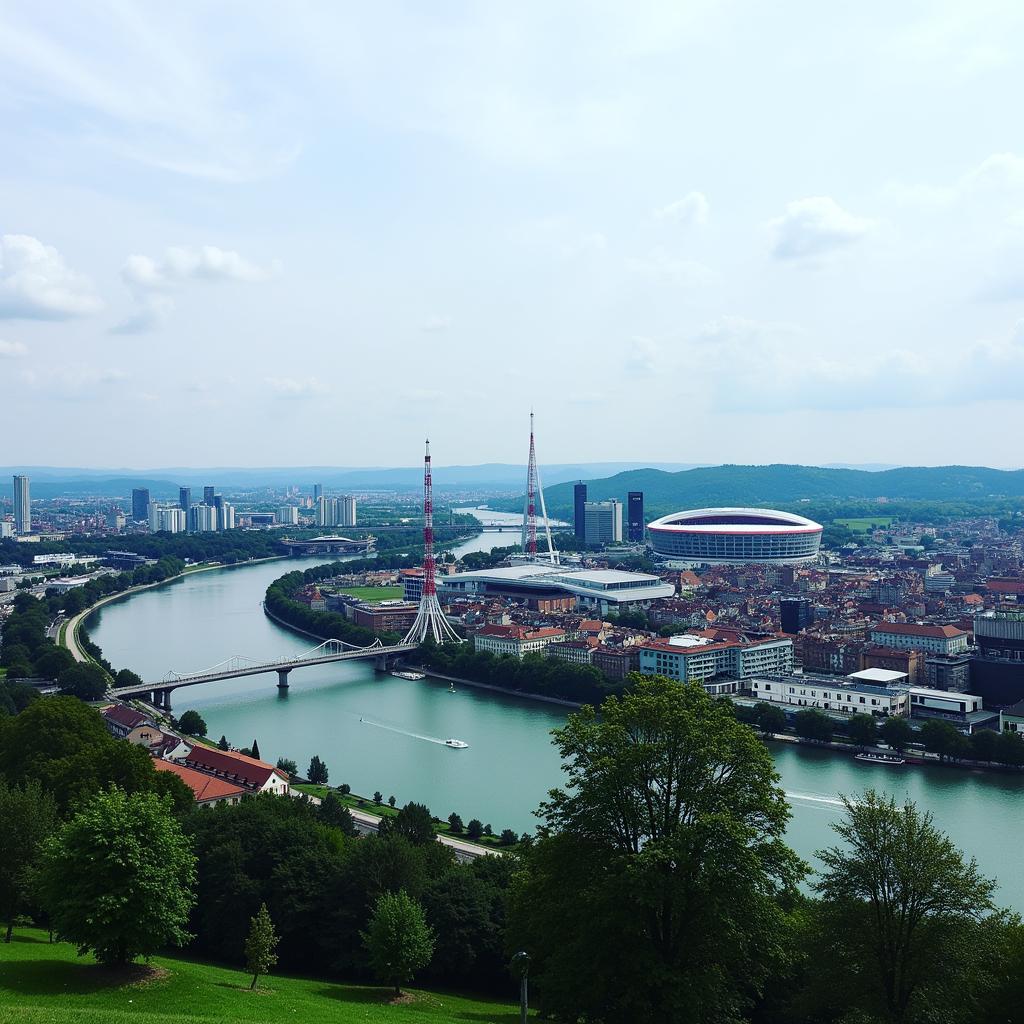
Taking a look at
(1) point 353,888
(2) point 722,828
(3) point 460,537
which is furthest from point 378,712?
(3) point 460,537

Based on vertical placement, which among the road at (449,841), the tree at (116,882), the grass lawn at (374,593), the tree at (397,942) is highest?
the tree at (116,882)

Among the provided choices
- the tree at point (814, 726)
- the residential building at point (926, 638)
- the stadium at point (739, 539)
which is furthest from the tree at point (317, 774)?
the stadium at point (739, 539)

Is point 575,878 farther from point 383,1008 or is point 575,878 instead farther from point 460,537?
point 460,537

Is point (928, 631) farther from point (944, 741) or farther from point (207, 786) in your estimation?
point (207, 786)

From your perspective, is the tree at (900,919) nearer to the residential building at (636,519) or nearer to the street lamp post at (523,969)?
the street lamp post at (523,969)

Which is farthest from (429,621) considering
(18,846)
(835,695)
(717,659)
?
(18,846)

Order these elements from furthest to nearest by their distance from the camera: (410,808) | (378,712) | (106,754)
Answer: (378,712)
(410,808)
(106,754)
